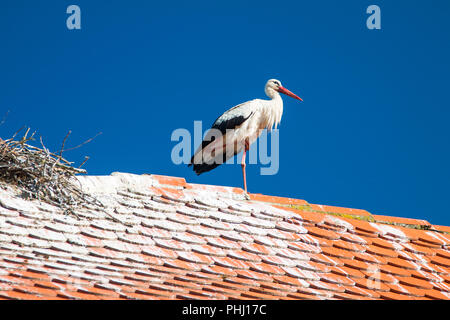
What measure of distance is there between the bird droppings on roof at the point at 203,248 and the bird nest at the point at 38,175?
121 millimetres

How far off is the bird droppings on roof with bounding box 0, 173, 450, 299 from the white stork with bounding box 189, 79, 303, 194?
3346 millimetres

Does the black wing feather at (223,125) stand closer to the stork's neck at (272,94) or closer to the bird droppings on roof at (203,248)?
the stork's neck at (272,94)

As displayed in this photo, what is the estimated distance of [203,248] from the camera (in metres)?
5.62

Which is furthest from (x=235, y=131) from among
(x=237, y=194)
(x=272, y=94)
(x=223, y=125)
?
(x=237, y=194)

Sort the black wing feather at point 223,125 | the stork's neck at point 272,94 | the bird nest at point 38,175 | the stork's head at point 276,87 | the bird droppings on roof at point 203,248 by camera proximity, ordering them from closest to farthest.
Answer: the bird droppings on roof at point 203,248 < the bird nest at point 38,175 < the black wing feather at point 223,125 < the stork's neck at point 272,94 < the stork's head at point 276,87

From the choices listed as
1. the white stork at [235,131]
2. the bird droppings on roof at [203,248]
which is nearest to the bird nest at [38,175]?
the bird droppings on roof at [203,248]

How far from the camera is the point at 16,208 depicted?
5477mm

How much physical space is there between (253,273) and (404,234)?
6.75ft

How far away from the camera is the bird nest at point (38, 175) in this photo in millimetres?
5797

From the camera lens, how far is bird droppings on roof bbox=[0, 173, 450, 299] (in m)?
4.84

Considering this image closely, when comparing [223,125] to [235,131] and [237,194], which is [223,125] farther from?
[237,194]

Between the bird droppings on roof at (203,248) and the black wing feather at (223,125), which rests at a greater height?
the black wing feather at (223,125)

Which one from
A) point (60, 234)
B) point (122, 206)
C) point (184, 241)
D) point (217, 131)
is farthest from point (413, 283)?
point (217, 131)

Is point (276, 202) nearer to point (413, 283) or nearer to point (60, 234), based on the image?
point (413, 283)
